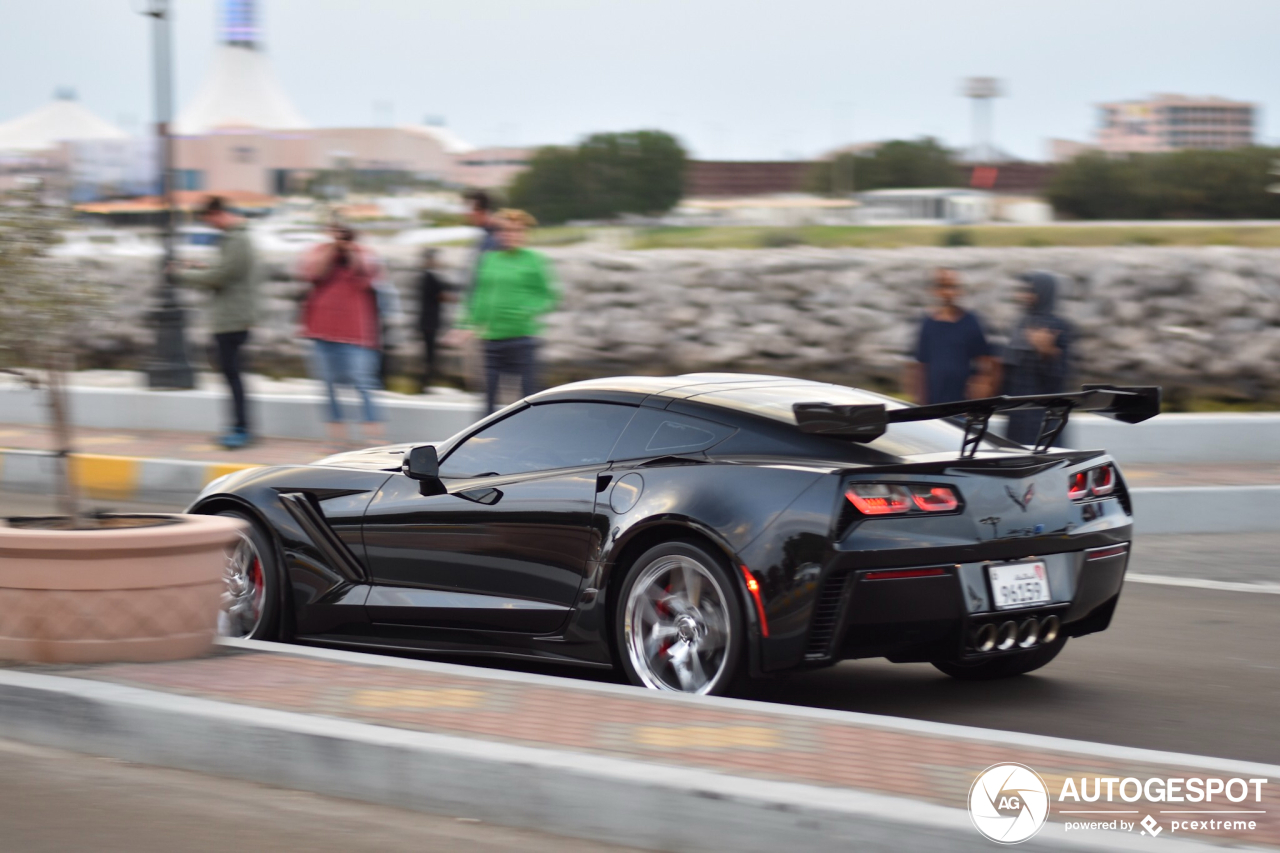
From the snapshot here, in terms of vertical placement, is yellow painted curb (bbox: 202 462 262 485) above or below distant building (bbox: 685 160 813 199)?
below

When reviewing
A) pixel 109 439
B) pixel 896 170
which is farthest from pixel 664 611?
pixel 896 170

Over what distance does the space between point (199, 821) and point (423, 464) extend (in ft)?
7.09

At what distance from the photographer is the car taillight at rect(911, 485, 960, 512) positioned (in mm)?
5168

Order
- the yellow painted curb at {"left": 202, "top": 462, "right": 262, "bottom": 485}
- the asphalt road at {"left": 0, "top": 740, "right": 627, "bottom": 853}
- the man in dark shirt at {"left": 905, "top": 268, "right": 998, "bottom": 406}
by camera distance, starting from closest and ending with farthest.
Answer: the asphalt road at {"left": 0, "top": 740, "right": 627, "bottom": 853}
the man in dark shirt at {"left": 905, "top": 268, "right": 998, "bottom": 406}
the yellow painted curb at {"left": 202, "top": 462, "right": 262, "bottom": 485}

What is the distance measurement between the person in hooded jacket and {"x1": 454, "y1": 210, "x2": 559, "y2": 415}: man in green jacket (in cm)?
359

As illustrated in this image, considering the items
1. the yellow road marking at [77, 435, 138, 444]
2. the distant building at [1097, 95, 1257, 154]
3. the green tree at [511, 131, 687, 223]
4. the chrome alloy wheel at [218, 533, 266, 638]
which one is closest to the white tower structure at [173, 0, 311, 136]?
the distant building at [1097, 95, 1257, 154]

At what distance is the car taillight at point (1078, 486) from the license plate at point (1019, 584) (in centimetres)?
35

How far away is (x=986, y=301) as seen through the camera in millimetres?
22391

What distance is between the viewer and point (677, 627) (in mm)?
5453

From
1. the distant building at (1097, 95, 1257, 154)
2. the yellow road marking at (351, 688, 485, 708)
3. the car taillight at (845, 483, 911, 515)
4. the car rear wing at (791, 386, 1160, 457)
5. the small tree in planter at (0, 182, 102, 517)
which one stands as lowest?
the yellow road marking at (351, 688, 485, 708)

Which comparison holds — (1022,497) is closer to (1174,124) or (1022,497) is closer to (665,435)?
(665,435)

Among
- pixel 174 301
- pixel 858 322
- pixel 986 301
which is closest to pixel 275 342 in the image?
pixel 174 301

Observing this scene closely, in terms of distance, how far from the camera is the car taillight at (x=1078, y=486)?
5621 millimetres

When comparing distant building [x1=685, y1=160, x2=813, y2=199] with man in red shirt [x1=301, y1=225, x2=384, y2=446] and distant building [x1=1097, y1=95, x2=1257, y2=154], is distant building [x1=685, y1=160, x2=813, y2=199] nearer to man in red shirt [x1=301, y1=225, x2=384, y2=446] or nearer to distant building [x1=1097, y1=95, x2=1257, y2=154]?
distant building [x1=1097, y1=95, x2=1257, y2=154]
